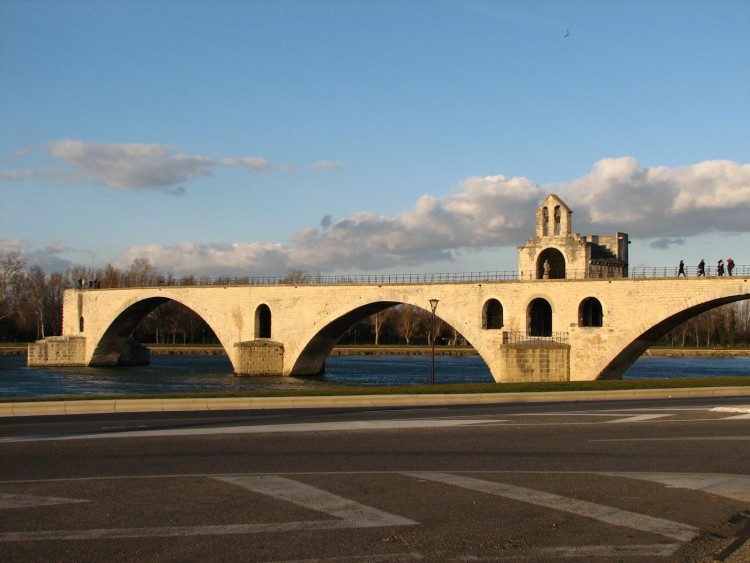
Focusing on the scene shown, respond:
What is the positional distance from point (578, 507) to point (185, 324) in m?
106

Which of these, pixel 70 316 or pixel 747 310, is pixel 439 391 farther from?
pixel 747 310

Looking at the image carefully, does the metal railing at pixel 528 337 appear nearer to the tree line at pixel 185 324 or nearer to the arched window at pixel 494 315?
the arched window at pixel 494 315

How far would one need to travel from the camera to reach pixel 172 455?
12984 millimetres

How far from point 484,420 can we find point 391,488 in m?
7.85

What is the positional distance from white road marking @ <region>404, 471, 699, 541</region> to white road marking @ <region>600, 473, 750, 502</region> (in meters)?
1.61

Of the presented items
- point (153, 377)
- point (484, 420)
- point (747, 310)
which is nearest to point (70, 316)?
point (153, 377)

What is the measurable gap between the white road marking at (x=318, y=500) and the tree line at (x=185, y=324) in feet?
300

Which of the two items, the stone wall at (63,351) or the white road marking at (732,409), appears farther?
the stone wall at (63,351)

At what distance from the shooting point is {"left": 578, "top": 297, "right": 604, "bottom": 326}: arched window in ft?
153

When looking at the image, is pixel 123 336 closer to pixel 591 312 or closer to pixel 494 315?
pixel 494 315

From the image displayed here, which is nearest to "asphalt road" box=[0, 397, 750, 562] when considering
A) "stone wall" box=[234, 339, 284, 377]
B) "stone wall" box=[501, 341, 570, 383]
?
"stone wall" box=[501, 341, 570, 383]

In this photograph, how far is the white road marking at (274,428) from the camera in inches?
602

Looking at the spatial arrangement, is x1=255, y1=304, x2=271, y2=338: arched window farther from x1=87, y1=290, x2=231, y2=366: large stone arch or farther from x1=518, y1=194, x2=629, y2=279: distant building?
x1=518, y1=194, x2=629, y2=279: distant building

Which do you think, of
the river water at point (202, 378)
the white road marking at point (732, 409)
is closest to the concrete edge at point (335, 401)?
Result: the white road marking at point (732, 409)
